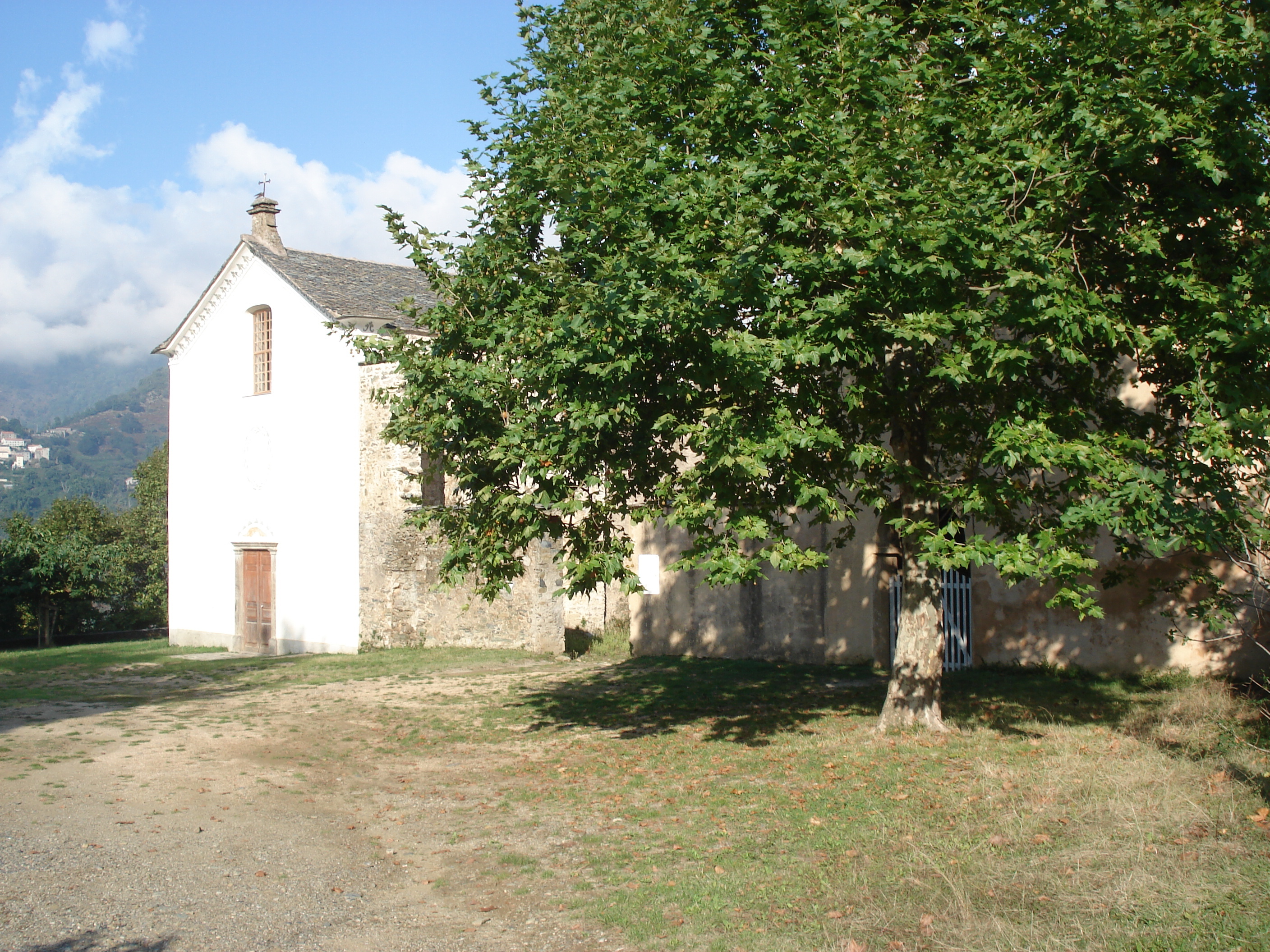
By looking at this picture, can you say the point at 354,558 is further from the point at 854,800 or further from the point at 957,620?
the point at 854,800

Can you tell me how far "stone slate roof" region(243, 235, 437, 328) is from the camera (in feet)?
70.1

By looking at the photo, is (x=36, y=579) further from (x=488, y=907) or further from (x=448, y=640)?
(x=488, y=907)

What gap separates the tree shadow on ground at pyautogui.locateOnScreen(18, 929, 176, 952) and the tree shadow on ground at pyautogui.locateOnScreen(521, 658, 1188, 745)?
6.39 metres

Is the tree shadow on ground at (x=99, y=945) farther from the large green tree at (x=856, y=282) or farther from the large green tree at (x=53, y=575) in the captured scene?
the large green tree at (x=53, y=575)

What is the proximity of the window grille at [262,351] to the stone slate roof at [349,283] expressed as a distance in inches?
55.1

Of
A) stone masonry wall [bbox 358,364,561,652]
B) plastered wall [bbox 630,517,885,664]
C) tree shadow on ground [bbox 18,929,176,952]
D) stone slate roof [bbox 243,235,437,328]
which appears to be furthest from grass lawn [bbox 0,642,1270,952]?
stone slate roof [bbox 243,235,437,328]

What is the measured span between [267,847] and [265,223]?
67.1 feet

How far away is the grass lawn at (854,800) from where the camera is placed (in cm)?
524

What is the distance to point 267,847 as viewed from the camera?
721cm

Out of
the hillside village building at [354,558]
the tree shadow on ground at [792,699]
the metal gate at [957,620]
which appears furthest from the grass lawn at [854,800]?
the hillside village building at [354,558]

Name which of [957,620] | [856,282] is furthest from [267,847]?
[957,620]

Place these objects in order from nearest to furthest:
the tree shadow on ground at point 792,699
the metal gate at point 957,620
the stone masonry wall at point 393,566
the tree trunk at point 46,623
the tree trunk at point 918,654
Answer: the tree trunk at point 918,654, the tree shadow on ground at point 792,699, the metal gate at point 957,620, the stone masonry wall at point 393,566, the tree trunk at point 46,623

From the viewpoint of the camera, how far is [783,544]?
8.40 meters

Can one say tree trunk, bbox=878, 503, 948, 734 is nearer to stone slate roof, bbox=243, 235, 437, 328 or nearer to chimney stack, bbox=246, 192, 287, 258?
stone slate roof, bbox=243, 235, 437, 328
